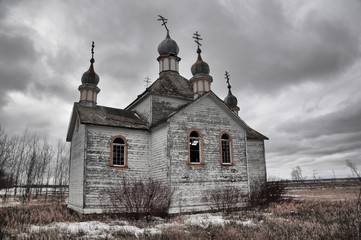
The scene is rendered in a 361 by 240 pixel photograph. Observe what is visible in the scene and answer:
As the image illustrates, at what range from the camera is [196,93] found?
17.9m

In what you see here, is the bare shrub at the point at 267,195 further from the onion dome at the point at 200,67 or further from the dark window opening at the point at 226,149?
the onion dome at the point at 200,67

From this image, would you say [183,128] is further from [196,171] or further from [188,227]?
[188,227]

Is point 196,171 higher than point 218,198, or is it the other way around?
point 196,171

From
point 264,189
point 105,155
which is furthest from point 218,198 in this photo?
point 105,155

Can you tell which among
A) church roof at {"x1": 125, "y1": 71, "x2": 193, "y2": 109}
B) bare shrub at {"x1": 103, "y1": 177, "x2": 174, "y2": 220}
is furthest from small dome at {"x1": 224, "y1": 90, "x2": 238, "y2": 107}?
bare shrub at {"x1": 103, "y1": 177, "x2": 174, "y2": 220}

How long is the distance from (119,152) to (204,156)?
4842mm

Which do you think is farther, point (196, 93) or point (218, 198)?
point (196, 93)

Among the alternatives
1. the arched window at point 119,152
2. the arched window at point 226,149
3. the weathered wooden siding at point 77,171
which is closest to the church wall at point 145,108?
the arched window at point 119,152

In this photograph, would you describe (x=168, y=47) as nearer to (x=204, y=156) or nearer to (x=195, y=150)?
(x=195, y=150)

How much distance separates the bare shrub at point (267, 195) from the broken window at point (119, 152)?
777 cm

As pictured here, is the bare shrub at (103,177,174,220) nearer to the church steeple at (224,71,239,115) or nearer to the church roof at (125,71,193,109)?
the church roof at (125,71,193,109)

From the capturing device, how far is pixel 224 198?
1466 centimetres

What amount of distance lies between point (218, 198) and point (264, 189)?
361 cm

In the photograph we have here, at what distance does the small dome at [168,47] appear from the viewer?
2138 cm
